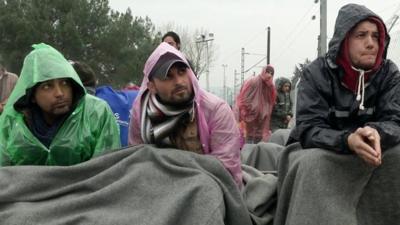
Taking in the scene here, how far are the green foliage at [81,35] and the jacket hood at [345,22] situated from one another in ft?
74.2

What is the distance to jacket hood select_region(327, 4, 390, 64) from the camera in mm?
2467

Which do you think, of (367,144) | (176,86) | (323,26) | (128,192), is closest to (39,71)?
(176,86)

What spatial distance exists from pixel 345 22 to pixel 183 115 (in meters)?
0.94

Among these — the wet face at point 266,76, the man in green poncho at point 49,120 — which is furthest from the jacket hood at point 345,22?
the wet face at point 266,76

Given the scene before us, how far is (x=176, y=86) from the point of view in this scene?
2646mm

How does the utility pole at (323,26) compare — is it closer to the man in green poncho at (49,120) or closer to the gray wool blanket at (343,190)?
the man in green poncho at (49,120)

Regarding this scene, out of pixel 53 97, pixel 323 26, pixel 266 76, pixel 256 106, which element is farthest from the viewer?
pixel 323 26

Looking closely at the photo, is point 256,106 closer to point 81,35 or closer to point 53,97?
point 53,97

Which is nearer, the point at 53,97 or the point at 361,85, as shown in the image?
the point at 361,85

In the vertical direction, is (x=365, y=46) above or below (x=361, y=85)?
above

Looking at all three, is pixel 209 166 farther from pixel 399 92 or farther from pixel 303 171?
pixel 399 92

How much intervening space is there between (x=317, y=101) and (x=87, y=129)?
1.24m

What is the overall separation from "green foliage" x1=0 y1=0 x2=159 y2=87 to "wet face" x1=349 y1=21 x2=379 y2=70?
74.6 ft

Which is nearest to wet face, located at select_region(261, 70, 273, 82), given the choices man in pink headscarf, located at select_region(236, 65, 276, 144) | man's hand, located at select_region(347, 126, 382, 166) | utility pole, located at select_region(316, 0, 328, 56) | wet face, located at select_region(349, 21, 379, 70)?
man in pink headscarf, located at select_region(236, 65, 276, 144)
